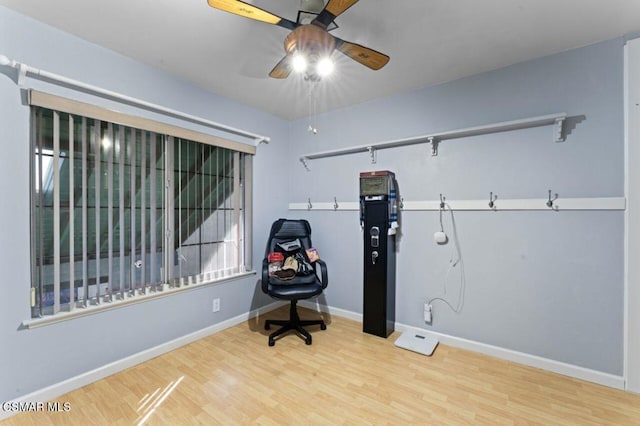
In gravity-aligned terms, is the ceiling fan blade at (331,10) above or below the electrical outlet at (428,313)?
above

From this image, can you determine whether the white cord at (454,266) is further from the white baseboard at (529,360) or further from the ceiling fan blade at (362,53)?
the ceiling fan blade at (362,53)

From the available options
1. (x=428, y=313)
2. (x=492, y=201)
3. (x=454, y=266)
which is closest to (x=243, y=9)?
(x=492, y=201)

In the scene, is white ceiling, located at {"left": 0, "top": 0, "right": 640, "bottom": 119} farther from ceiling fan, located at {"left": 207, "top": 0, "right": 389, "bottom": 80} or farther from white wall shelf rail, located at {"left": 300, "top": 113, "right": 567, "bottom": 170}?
white wall shelf rail, located at {"left": 300, "top": 113, "right": 567, "bottom": 170}

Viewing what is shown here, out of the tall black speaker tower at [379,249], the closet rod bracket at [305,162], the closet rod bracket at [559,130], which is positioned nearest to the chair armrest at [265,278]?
the tall black speaker tower at [379,249]

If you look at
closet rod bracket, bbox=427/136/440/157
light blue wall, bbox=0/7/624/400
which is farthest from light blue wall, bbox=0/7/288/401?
closet rod bracket, bbox=427/136/440/157

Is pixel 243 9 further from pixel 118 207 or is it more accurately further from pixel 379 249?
pixel 379 249

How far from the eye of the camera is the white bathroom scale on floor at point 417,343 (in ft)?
7.92

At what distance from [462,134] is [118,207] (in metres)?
3.01

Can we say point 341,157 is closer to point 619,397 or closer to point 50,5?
point 50,5

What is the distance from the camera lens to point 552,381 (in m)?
2.01

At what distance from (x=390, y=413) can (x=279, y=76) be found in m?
2.38

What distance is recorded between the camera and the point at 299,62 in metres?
1.61

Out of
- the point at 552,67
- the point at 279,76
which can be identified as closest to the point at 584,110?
the point at 552,67

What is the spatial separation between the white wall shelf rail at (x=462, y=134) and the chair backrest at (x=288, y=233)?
926mm
